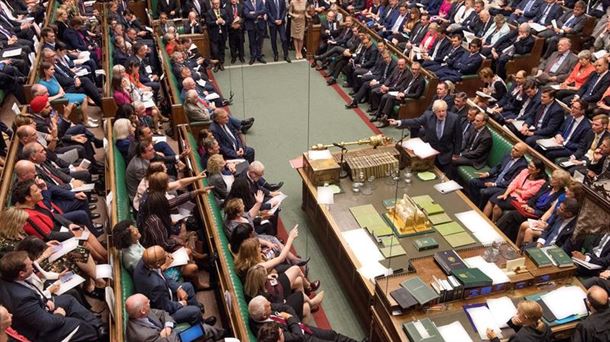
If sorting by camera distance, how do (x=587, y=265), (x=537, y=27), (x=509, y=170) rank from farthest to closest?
(x=537, y=27) → (x=509, y=170) → (x=587, y=265)

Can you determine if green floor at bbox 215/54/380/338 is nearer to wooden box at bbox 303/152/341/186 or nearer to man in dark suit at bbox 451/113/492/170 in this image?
wooden box at bbox 303/152/341/186

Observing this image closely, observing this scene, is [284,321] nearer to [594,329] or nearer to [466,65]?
[594,329]

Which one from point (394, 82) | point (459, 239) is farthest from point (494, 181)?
point (394, 82)

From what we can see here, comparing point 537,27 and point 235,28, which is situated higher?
point 537,27

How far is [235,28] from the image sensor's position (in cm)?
1015

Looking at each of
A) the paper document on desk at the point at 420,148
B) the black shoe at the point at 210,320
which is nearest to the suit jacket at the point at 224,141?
the paper document on desk at the point at 420,148

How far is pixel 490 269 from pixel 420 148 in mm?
1797

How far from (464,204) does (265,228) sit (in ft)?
6.18

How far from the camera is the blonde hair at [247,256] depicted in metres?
3.85

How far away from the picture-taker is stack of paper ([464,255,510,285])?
4.02 m

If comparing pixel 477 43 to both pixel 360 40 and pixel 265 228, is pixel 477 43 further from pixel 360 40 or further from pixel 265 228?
pixel 265 228

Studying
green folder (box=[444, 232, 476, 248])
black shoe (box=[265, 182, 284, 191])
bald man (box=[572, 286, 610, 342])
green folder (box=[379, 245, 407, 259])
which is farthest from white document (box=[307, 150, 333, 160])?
bald man (box=[572, 286, 610, 342])

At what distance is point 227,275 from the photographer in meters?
3.74

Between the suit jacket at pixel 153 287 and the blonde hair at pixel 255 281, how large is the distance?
0.47 meters
